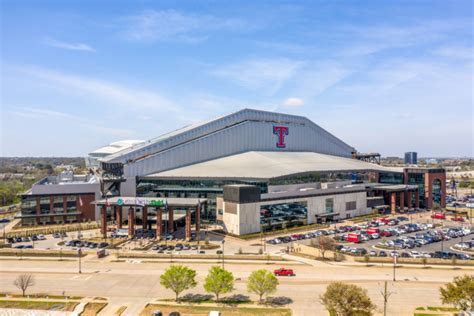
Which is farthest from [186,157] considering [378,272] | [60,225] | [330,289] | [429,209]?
[429,209]

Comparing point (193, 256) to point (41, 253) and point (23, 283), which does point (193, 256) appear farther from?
point (41, 253)

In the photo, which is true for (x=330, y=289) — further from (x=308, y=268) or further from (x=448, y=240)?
(x=448, y=240)

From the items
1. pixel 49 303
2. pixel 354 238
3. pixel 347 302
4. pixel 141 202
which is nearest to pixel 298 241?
pixel 354 238

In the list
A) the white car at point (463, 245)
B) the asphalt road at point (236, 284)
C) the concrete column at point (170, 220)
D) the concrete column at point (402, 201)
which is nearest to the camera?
the asphalt road at point (236, 284)

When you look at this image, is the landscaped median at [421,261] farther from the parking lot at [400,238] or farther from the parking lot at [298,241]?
the parking lot at [298,241]

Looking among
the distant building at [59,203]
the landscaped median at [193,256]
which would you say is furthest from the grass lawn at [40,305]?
the distant building at [59,203]

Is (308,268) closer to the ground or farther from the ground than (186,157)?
closer to the ground
